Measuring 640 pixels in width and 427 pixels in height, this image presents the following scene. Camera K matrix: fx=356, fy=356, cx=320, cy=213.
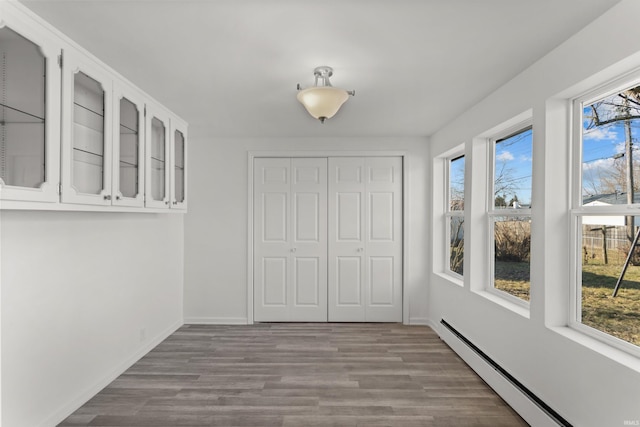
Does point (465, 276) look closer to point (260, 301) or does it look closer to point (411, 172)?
point (411, 172)

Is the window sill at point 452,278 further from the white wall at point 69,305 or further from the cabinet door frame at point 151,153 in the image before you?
the white wall at point 69,305

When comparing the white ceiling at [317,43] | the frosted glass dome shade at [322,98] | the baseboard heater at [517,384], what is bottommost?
the baseboard heater at [517,384]

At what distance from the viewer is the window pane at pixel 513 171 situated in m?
2.78

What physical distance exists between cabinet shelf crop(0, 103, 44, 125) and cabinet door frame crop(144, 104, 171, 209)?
1217 mm

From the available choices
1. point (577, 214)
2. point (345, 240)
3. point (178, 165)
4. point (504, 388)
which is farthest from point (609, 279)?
point (178, 165)

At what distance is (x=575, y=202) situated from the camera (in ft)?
7.29

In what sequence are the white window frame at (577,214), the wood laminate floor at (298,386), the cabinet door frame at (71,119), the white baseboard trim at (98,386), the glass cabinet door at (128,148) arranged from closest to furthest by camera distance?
the cabinet door frame at (71,119) < the white window frame at (577,214) < the white baseboard trim at (98,386) < the wood laminate floor at (298,386) < the glass cabinet door at (128,148)

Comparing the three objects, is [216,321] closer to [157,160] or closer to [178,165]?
[178,165]

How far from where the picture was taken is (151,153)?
10.4 feet

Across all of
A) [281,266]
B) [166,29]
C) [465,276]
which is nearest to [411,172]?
[465,276]

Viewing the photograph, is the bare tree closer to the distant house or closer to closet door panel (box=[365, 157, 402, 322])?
the distant house

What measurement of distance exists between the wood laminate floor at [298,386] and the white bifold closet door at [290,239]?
0.58m

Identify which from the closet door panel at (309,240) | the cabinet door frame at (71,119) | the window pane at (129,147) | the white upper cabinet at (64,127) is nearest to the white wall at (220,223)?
the closet door panel at (309,240)

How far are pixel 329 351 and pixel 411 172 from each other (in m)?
2.47
